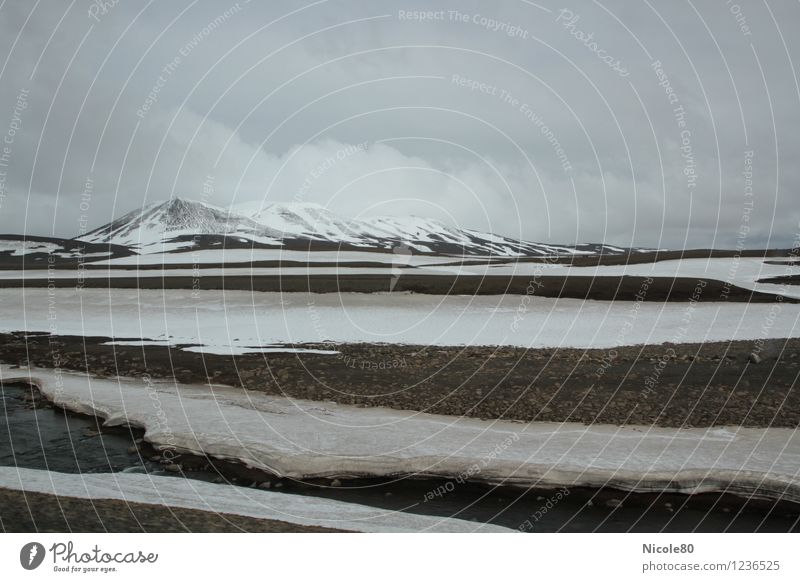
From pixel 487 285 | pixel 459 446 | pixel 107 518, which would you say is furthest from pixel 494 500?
pixel 487 285

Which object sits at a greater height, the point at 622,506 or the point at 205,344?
the point at 205,344

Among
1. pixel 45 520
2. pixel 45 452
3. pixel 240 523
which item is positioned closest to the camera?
pixel 45 520

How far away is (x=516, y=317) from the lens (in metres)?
38.7

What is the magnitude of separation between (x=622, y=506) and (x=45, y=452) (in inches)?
711

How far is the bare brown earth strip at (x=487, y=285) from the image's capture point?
4412 cm

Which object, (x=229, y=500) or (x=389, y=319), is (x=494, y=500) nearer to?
(x=229, y=500)

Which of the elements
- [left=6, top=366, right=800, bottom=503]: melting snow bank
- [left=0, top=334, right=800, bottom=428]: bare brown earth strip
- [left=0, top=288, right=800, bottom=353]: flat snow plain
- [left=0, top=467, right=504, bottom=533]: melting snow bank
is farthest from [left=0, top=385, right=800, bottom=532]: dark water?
[left=0, top=288, right=800, bottom=353]: flat snow plain

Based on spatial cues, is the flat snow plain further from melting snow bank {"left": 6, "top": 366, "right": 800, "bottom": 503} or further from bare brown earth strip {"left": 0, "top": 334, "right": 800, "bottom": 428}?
melting snow bank {"left": 6, "top": 366, "right": 800, "bottom": 503}

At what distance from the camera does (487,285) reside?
51.9 meters

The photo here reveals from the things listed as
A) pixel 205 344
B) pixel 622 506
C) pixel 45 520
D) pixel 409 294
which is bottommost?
pixel 622 506

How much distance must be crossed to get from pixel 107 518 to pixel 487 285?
44419 mm

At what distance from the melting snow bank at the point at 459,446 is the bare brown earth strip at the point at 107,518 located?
4.34m

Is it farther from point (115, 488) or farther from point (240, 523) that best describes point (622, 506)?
point (115, 488)

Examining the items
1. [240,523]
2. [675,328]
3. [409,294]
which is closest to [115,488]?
[240,523]
